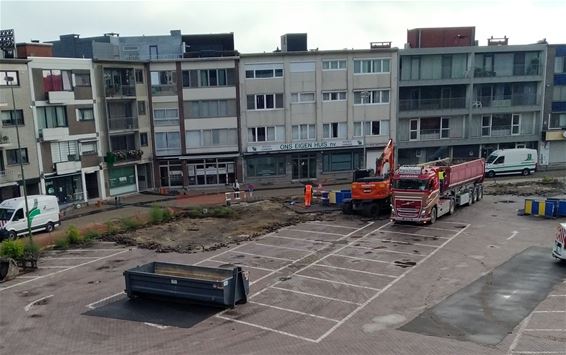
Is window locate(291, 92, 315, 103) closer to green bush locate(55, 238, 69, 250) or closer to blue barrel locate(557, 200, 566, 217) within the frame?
blue barrel locate(557, 200, 566, 217)

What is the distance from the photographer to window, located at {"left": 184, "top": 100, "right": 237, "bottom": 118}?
1998 inches

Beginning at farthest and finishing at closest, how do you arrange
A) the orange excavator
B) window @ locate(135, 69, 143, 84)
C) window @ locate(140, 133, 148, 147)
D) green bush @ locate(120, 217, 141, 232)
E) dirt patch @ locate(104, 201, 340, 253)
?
window @ locate(140, 133, 148, 147)
window @ locate(135, 69, 143, 84)
the orange excavator
green bush @ locate(120, 217, 141, 232)
dirt patch @ locate(104, 201, 340, 253)

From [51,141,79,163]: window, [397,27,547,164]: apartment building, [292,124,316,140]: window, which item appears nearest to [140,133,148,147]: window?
[51,141,79,163]: window

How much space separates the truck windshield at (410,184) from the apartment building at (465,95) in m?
22.4

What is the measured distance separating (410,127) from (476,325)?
129ft

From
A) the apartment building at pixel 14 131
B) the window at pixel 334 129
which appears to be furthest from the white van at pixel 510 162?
the apartment building at pixel 14 131

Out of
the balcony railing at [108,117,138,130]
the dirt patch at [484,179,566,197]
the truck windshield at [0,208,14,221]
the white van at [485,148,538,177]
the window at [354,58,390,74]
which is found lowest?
the dirt patch at [484,179,566,197]

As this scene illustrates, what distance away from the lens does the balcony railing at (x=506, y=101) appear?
55750mm

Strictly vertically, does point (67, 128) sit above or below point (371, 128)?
above

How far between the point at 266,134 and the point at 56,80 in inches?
748

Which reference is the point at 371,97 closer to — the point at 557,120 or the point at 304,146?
the point at 304,146

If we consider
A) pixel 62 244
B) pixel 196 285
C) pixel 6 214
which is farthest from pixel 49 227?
pixel 196 285

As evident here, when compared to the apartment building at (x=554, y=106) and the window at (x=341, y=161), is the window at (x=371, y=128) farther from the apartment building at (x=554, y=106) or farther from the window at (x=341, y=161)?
the apartment building at (x=554, y=106)

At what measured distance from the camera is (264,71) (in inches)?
2025
